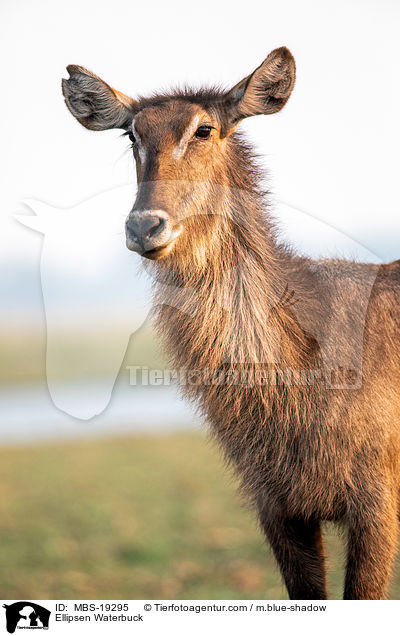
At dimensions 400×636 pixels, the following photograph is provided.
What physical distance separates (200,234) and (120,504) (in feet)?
29.8

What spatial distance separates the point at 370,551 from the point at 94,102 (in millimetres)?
3359

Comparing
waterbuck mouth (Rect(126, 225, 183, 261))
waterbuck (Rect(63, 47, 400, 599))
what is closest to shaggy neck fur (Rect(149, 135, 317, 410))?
waterbuck (Rect(63, 47, 400, 599))

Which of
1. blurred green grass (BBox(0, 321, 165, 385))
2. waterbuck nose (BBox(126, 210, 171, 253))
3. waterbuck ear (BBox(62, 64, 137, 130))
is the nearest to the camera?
waterbuck nose (BBox(126, 210, 171, 253))

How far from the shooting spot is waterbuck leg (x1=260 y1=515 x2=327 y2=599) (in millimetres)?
5215

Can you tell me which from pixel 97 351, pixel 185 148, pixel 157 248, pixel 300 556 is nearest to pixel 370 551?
pixel 300 556

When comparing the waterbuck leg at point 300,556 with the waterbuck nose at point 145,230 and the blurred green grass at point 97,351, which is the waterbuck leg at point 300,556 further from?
the waterbuck nose at point 145,230

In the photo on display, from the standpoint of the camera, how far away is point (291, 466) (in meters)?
4.84

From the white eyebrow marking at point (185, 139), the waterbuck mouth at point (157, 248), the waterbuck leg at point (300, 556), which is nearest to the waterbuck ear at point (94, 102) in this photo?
the white eyebrow marking at point (185, 139)

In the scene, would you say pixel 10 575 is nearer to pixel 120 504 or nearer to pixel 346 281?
pixel 120 504

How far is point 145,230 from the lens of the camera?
423cm

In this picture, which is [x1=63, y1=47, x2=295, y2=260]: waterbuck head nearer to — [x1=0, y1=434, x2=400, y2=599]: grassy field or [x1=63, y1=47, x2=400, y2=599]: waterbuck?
[x1=63, y1=47, x2=400, y2=599]: waterbuck

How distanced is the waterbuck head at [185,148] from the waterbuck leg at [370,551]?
6.46ft

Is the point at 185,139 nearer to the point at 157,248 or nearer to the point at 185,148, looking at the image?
the point at 185,148
